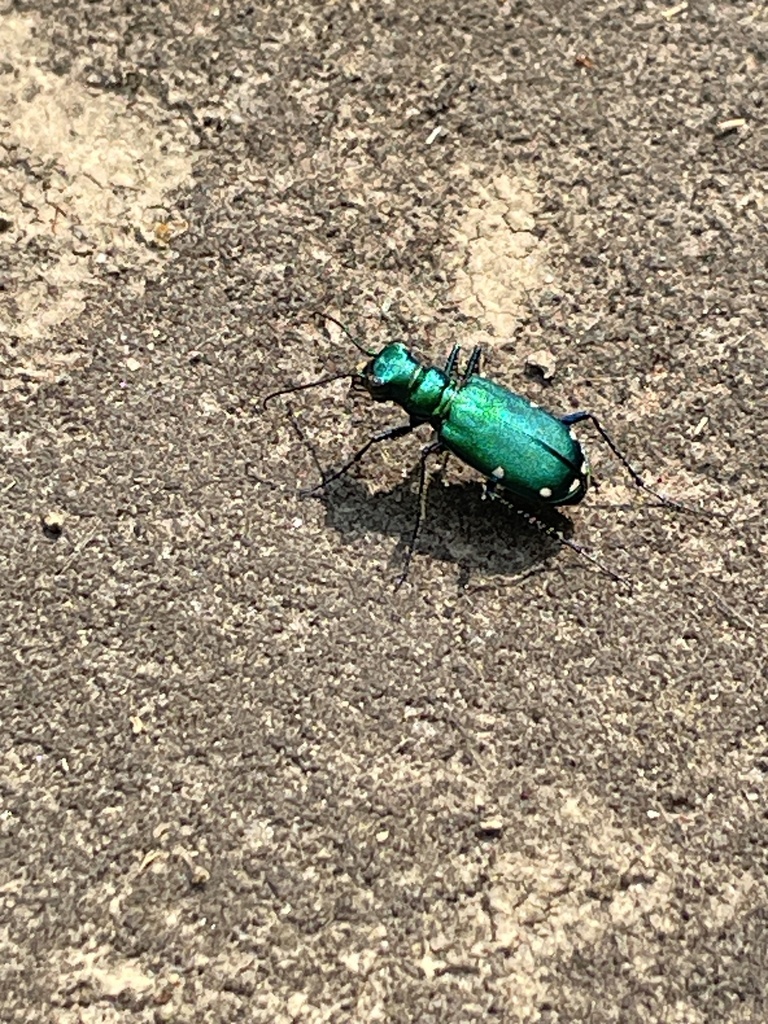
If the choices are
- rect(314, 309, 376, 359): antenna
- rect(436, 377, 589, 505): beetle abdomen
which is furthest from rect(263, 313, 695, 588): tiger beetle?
rect(314, 309, 376, 359): antenna

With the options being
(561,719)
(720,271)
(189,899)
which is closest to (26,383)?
(189,899)

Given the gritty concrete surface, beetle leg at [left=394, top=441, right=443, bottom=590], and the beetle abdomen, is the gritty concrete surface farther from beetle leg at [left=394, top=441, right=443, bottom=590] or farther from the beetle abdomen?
the beetle abdomen

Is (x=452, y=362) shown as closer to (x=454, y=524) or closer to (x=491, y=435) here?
(x=491, y=435)

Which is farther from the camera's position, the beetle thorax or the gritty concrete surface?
the beetle thorax

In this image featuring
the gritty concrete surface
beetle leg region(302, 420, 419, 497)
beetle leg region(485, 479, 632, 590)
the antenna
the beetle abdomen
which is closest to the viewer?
the gritty concrete surface

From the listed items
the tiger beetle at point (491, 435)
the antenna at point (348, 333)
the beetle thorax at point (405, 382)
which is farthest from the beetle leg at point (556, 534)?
the antenna at point (348, 333)

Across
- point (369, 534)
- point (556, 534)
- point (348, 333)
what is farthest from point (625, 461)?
point (348, 333)
